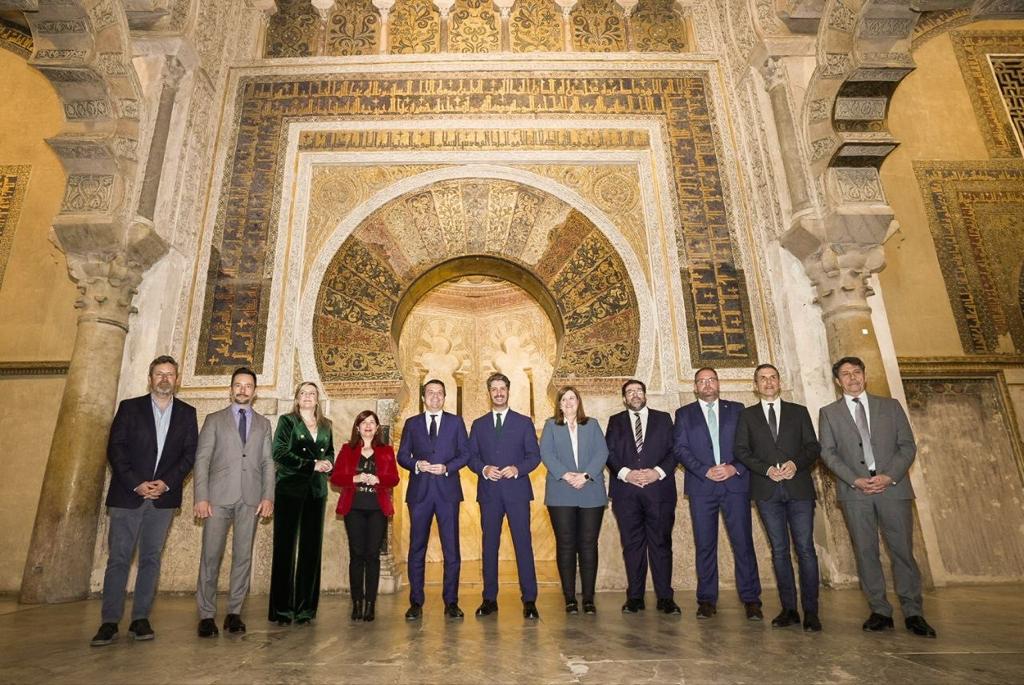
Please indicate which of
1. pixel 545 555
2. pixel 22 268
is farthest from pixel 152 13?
pixel 545 555

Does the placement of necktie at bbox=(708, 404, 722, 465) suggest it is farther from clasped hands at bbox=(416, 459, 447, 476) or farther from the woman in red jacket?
the woman in red jacket

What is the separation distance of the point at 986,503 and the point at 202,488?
274 inches

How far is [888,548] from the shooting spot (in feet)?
10.3

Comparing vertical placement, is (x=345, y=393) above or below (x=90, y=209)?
below

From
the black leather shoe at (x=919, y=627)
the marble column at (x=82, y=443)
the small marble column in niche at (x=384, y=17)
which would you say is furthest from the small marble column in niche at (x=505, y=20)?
the black leather shoe at (x=919, y=627)

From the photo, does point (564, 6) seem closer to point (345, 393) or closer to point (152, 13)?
point (152, 13)

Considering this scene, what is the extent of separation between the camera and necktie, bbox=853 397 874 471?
128 inches

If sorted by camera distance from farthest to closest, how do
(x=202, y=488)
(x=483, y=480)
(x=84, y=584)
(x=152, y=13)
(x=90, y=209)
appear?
1. (x=152, y=13)
2. (x=90, y=209)
3. (x=84, y=584)
4. (x=483, y=480)
5. (x=202, y=488)

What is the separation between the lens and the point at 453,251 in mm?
5645

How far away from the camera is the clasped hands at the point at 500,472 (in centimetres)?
365

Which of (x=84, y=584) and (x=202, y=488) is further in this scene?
(x=84, y=584)

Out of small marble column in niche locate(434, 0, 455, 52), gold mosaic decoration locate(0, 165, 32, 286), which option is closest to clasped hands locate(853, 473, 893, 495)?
small marble column in niche locate(434, 0, 455, 52)

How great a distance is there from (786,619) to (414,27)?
6575 mm

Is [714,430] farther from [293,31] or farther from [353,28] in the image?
[293,31]
